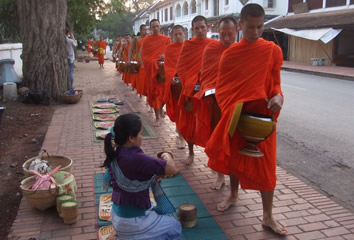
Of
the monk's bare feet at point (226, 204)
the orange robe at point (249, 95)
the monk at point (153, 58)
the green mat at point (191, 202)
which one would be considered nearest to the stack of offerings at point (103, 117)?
the monk at point (153, 58)

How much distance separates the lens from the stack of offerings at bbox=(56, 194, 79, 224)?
11.2 ft

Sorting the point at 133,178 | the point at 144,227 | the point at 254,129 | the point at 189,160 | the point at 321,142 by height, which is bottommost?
the point at 321,142

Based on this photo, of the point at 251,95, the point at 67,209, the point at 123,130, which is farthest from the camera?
the point at 67,209

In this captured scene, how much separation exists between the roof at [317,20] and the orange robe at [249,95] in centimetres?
1739

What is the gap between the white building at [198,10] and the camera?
3061cm

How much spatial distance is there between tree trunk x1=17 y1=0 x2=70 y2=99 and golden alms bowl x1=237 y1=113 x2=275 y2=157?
761 cm

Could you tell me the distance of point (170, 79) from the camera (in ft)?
17.8

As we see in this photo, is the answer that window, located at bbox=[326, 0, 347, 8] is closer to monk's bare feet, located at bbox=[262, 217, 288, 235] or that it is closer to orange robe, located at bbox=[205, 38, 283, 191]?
orange robe, located at bbox=[205, 38, 283, 191]

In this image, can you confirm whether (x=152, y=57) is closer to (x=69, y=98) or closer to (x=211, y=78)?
(x=69, y=98)

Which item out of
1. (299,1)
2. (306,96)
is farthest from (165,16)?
(306,96)

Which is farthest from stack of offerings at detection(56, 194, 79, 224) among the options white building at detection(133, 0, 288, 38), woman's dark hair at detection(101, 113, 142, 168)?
white building at detection(133, 0, 288, 38)

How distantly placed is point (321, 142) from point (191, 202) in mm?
3358

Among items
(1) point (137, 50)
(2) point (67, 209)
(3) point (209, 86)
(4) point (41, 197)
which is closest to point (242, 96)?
(3) point (209, 86)

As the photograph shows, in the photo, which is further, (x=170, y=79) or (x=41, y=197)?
(x=170, y=79)
